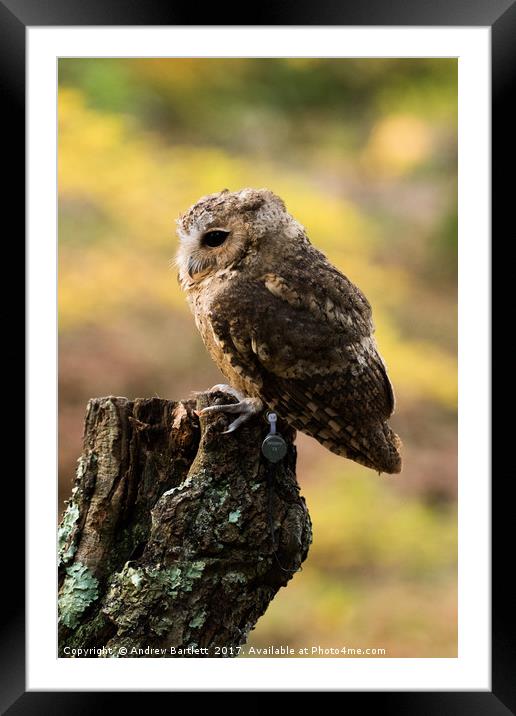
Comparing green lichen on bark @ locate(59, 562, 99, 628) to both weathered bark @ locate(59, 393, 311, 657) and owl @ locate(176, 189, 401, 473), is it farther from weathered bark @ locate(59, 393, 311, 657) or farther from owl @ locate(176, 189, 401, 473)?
owl @ locate(176, 189, 401, 473)

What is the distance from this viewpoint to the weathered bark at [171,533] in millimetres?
2105

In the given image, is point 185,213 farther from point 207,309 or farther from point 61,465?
point 61,465

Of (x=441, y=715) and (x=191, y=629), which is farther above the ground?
(x=191, y=629)

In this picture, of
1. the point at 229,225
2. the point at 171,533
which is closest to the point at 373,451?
the point at 171,533

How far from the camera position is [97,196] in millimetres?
2432

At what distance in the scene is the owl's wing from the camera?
2270 millimetres

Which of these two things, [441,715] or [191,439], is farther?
[191,439]

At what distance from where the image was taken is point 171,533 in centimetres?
212

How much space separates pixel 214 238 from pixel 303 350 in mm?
541

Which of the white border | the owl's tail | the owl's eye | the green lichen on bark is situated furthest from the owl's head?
the green lichen on bark

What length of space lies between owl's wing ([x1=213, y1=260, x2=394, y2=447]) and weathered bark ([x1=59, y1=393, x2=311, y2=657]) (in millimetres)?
161

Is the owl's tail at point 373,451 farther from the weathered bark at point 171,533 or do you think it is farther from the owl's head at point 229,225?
the owl's head at point 229,225
